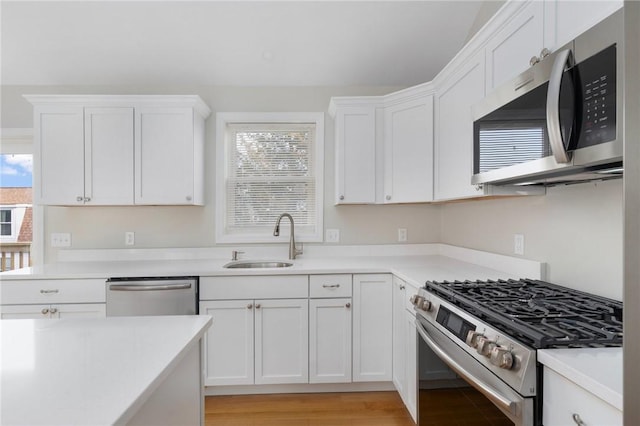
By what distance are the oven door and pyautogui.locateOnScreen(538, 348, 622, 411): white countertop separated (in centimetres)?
16

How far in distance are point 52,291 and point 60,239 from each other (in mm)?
872

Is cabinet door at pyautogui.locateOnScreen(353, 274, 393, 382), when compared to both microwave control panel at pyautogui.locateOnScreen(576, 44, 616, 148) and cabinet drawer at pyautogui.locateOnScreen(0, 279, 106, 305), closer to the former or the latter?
microwave control panel at pyautogui.locateOnScreen(576, 44, 616, 148)

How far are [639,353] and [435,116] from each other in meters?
2.22

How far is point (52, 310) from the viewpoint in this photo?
229 cm

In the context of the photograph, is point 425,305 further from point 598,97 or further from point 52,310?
point 52,310

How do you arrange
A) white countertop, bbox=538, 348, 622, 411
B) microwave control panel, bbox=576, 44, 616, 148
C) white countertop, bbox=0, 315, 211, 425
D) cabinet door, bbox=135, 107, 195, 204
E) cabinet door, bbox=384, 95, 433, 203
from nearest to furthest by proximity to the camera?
white countertop, bbox=0, 315, 211, 425, white countertop, bbox=538, 348, 622, 411, microwave control panel, bbox=576, 44, 616, 148, cabinet door, bbox=384, 95, 433, 203, cabinet door, bbox=135, 107, 195, 204

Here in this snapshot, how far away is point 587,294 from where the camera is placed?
4.92 feet

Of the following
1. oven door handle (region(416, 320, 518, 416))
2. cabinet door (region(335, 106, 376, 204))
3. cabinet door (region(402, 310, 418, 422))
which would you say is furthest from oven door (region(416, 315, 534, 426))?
cabinet door (region(335, 106, 376, 204))

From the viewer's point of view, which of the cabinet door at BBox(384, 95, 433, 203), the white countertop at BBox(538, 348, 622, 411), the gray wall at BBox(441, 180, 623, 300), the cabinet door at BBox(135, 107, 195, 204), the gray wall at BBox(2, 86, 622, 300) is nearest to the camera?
the white countertop at BBox(538, 348, 622, 411)

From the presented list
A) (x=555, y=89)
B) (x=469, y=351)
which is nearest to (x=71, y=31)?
(x=555, y=89)

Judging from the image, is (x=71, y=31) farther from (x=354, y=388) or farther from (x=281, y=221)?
(x=354, y=388)

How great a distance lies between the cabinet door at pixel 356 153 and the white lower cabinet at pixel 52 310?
1.92 m

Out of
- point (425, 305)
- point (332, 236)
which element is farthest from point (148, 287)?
point (425, 305)

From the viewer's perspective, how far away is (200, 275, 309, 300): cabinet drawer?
2385 mm
